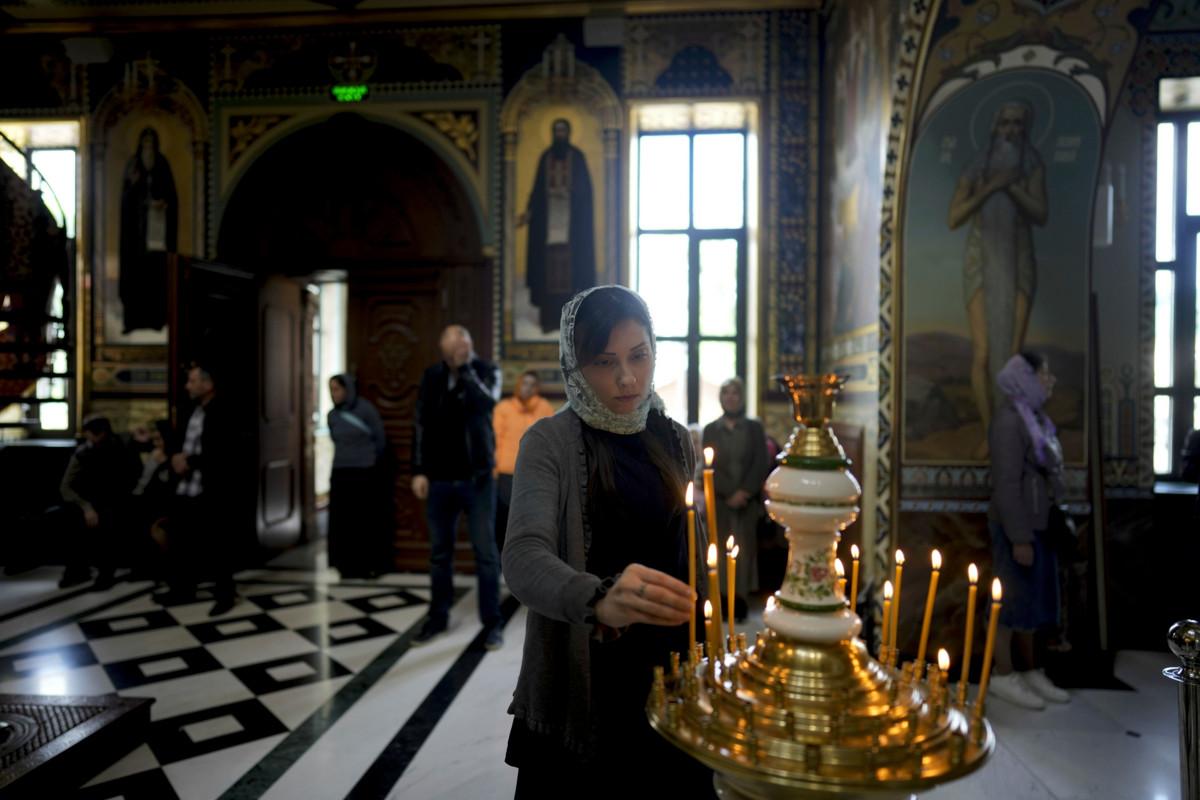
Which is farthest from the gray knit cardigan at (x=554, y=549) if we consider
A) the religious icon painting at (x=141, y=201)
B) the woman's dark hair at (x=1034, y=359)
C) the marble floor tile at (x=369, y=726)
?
the religious icon painting at (x=141, y=201)

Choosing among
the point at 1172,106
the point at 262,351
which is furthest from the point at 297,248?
the point at 1172,106

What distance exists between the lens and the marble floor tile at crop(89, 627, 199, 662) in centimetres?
411

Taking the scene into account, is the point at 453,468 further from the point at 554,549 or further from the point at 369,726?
the point at 554,549

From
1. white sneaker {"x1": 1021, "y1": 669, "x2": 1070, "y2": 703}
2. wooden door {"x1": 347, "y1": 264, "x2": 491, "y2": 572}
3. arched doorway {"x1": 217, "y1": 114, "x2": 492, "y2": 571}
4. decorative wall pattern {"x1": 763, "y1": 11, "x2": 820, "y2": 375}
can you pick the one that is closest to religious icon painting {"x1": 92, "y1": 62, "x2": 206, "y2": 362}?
arched doorway {"x1": 217, "y1": 114, "x2": 492, "y2": 571}

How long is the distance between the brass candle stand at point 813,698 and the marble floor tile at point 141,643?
4230 mm

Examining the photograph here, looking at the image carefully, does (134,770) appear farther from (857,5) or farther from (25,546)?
(857,5)

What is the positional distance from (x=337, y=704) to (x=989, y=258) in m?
3.89

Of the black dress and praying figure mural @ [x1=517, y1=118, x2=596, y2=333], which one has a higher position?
praying figure mural @ [x1=517, y1=118, x2=596, y2=333]

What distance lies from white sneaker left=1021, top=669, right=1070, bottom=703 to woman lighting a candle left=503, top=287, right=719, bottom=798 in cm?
322

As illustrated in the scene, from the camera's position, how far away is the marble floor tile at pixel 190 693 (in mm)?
3396

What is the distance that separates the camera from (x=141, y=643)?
4.30m

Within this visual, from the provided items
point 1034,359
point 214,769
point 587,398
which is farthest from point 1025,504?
point 214,769

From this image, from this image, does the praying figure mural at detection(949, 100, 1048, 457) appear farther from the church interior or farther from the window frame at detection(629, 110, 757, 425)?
the window frame at detection(629, 110, 757, 425)

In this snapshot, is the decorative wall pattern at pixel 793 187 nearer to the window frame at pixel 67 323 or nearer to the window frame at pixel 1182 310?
the window frame at pixel 1182 310
